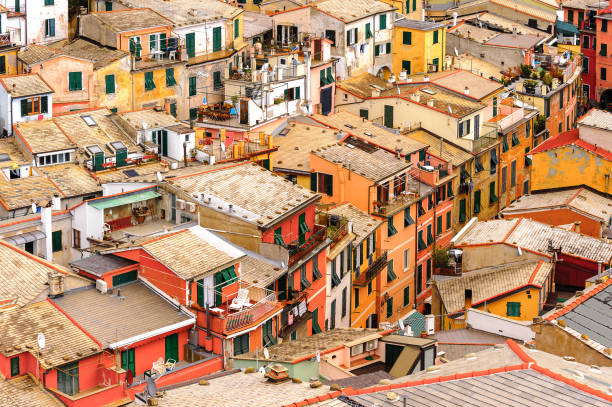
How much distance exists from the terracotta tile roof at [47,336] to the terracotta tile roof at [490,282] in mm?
22664

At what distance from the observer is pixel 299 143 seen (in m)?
82.2

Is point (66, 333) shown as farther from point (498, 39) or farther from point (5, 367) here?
point (498, 39)

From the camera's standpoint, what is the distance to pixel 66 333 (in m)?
53.3

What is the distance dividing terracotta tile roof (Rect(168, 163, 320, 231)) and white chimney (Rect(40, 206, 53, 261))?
5505mm

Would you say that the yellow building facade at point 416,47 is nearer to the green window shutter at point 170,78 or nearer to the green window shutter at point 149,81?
the green window shutter at point 170,78

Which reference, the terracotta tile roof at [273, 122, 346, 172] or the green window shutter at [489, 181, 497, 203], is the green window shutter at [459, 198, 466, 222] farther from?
the terracotta tile roof at [273, 122, 346, 172]

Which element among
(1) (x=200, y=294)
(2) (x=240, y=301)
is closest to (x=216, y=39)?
(2) (x=240, y=301)

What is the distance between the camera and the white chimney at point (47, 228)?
6488 cm

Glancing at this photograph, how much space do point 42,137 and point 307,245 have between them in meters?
16.0

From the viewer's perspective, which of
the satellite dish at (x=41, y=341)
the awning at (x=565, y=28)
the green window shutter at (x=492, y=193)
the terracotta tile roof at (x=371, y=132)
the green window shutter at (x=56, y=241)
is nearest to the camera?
the satellite dish at (x=41, y=341)

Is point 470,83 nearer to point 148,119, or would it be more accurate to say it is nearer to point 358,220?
point 358,220

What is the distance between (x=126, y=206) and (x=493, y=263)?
1881cm

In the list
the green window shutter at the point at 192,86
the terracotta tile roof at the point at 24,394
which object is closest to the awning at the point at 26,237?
the terracotta tile roof at the point at 24,394

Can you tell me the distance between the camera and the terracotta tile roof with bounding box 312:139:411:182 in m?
77.4
